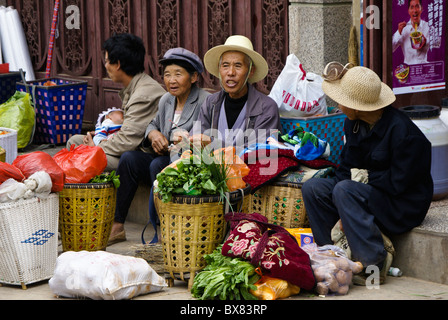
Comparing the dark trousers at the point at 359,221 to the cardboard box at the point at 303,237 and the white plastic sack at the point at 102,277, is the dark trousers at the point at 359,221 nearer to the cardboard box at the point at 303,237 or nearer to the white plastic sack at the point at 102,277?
the cardboard box at the point at 303,237

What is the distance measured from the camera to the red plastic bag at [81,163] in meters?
5.69

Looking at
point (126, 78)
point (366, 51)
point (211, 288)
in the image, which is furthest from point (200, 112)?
point (211, 288)

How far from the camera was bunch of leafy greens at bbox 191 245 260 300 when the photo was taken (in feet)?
15.2

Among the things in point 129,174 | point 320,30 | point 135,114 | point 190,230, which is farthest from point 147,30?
point 190,230

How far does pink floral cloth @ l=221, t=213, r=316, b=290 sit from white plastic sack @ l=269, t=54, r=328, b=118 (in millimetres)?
1502

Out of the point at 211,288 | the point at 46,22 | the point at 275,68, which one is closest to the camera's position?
the point at 211,288

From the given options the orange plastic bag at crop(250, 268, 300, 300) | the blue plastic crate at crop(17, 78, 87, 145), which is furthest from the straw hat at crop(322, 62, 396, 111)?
the blue plastic crate at crop(17, 78, 87, 145)

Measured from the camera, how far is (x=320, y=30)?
6727mm

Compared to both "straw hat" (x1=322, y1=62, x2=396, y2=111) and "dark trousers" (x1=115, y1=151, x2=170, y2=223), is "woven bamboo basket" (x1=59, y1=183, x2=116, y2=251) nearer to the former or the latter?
"dark trousers" (x1=115, y1=151, x2=170, y2=223)

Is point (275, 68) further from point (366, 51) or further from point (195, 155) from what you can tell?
point (195, 155)

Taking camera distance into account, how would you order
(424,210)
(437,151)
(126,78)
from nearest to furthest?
(424,210) → (437,151) → (126,78)

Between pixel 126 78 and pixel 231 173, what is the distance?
1993 millimetres

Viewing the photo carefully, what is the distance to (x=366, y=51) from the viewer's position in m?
Answer: 6.34

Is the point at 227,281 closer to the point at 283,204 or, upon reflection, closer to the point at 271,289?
the point at 271,289
